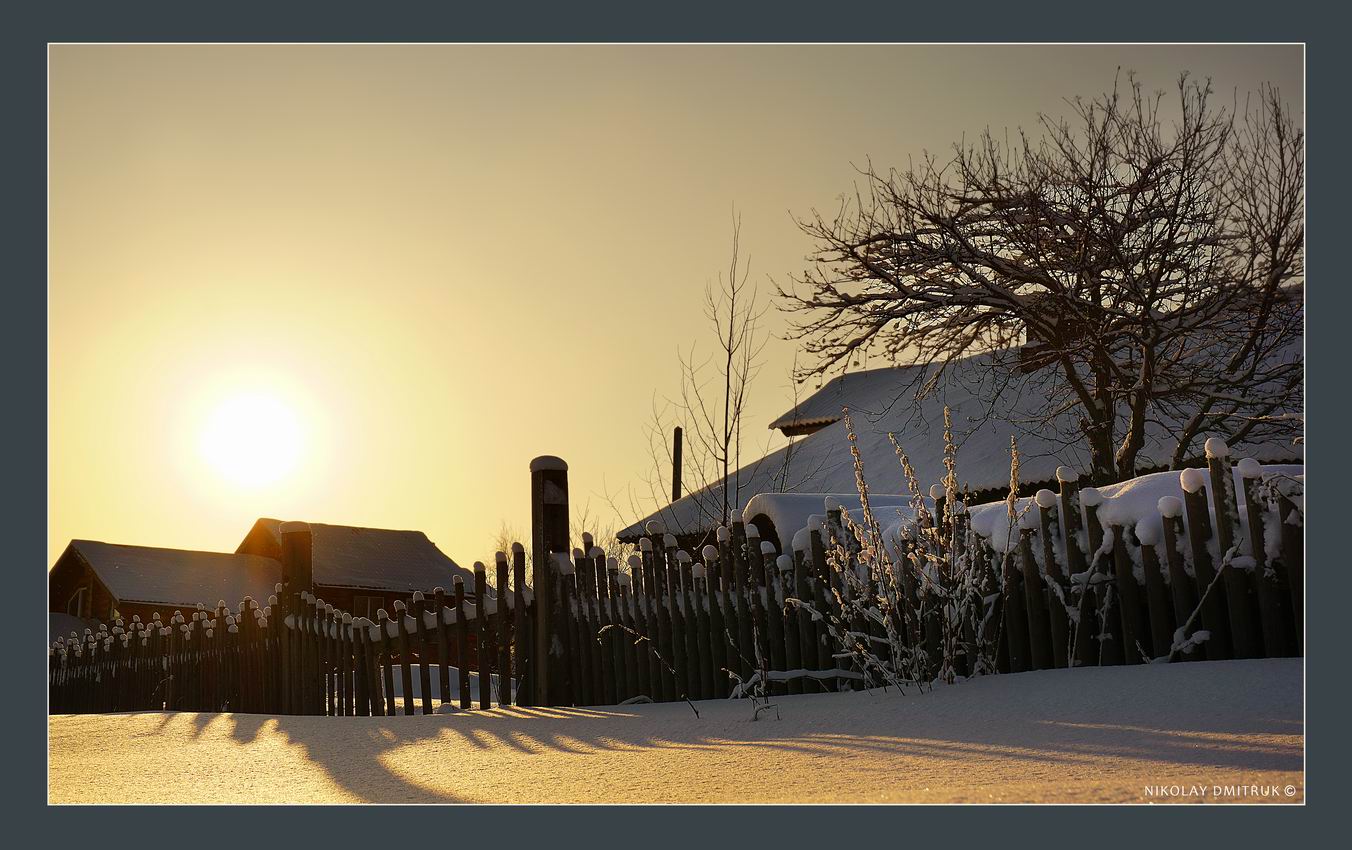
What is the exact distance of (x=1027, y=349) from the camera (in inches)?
523

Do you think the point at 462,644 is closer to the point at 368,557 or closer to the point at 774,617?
the point at 774,617

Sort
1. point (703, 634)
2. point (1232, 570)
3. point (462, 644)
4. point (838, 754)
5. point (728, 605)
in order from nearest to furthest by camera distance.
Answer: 1. point (838, 754)
2. point (1232, 570)
3. point (728, 605)
4. point (703, 634)
5. point (462, 644)

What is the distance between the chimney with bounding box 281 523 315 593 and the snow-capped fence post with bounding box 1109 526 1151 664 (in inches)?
340

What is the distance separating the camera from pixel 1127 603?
5.19 metres

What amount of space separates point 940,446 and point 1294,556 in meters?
11.0

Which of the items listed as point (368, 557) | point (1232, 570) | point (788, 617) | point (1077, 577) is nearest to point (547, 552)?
point (788, 617)

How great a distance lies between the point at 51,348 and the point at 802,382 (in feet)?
31.6

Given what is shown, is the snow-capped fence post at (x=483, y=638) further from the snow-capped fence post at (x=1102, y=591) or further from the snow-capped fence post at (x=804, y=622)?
the snow-capped fence post at (x=1102, y=591)

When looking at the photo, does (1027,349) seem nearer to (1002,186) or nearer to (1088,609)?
(1002,186)

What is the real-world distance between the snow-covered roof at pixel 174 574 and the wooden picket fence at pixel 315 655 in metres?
14.3

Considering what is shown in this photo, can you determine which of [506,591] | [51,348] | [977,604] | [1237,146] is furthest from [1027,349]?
[51,348]

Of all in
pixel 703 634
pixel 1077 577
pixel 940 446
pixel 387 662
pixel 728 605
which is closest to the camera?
pixel 1077 577

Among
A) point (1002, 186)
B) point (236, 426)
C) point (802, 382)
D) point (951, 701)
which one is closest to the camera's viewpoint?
point (951, 701)

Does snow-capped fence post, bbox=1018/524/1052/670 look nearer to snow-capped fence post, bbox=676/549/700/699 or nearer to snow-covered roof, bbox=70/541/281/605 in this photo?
snow-capped fence post, bbox=676/549/700/699
